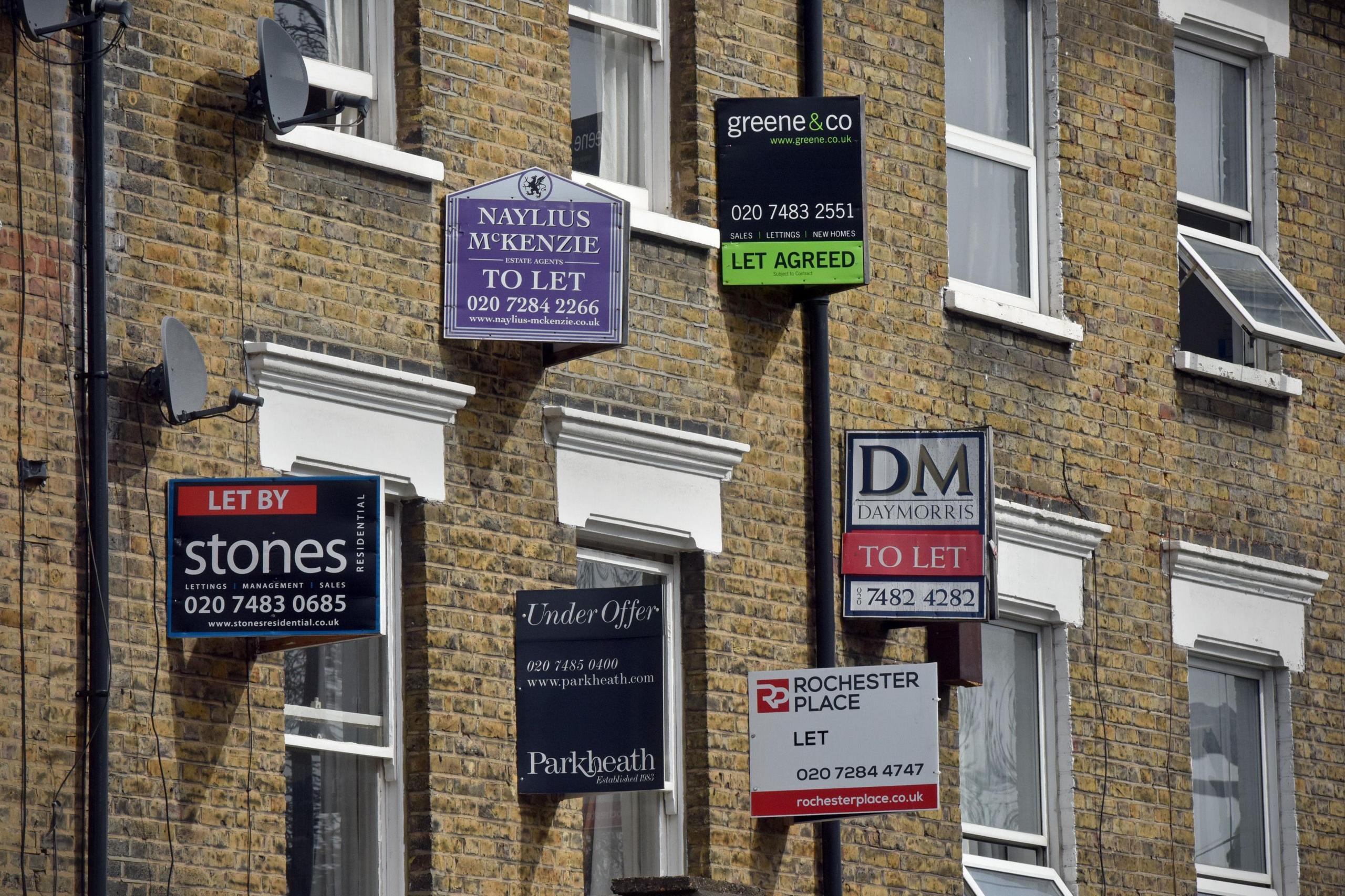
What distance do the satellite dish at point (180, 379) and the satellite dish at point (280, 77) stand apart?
1.03 metres

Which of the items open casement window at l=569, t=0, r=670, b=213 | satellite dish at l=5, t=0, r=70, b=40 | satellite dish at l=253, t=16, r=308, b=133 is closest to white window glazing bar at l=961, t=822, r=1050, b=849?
open casement window at l=569, t=0, r=670, b=213

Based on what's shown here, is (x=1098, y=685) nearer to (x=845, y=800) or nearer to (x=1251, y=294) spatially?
(x=1251, y=294)

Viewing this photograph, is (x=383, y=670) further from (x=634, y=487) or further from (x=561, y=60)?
(x=561, y=60)

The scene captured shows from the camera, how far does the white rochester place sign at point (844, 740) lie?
40.9ft

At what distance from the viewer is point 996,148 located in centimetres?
1505

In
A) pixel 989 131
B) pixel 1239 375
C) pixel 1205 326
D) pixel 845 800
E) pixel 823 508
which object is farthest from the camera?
pixel 1205 326

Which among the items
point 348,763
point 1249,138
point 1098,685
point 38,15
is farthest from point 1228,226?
point 38,15

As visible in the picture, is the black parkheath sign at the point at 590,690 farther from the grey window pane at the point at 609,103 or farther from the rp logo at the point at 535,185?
the grey window pane at the point at 609,103

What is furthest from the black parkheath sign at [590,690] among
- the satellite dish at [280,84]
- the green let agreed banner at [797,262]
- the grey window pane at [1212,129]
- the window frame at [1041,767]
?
the grey window pane at [1212,129]

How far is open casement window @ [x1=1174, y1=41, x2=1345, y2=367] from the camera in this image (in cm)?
1562

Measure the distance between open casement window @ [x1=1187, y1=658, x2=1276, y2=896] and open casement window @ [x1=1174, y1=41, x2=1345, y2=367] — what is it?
6.29 feet

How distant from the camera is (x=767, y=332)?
532 inches

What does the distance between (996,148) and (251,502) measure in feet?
19.2

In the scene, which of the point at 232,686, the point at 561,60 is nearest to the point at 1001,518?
the point at 561,60
